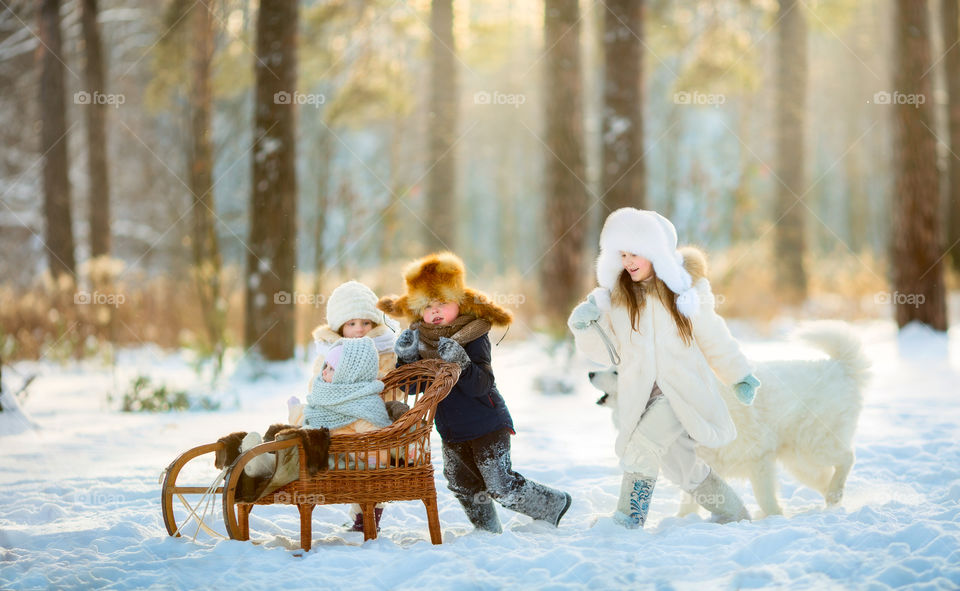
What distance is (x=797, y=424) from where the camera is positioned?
414 centimetres

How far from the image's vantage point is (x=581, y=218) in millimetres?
10219

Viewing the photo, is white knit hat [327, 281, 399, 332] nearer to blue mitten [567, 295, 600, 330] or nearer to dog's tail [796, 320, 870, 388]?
blue mitten [567, 295, 600, 330]

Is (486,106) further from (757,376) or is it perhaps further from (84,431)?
(757,376)

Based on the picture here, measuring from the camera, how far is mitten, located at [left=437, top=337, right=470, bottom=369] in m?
3.73

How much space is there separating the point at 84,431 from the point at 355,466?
3.67 meters

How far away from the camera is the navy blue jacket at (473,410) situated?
3.87 meters

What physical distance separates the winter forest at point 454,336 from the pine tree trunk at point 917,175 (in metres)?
0.03

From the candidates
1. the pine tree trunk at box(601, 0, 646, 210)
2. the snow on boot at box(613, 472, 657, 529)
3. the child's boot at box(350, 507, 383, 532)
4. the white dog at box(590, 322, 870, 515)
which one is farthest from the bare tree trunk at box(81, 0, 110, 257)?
the snow on boot at box(613, 472, 657, 529)

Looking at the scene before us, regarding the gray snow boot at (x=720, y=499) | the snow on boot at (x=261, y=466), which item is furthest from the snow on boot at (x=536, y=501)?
the snow on boot at (x=261, y=466)

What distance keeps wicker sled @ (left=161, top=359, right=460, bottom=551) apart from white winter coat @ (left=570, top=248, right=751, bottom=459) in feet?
2.53

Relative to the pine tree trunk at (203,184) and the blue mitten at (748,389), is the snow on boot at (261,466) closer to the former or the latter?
the blue mitten at (748,389)

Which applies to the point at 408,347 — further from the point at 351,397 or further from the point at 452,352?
the point at 351,397

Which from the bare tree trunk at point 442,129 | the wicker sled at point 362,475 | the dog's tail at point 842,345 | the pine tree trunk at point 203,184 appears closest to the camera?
the wicker sled at point 362,475

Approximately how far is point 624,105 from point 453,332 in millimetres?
6192
